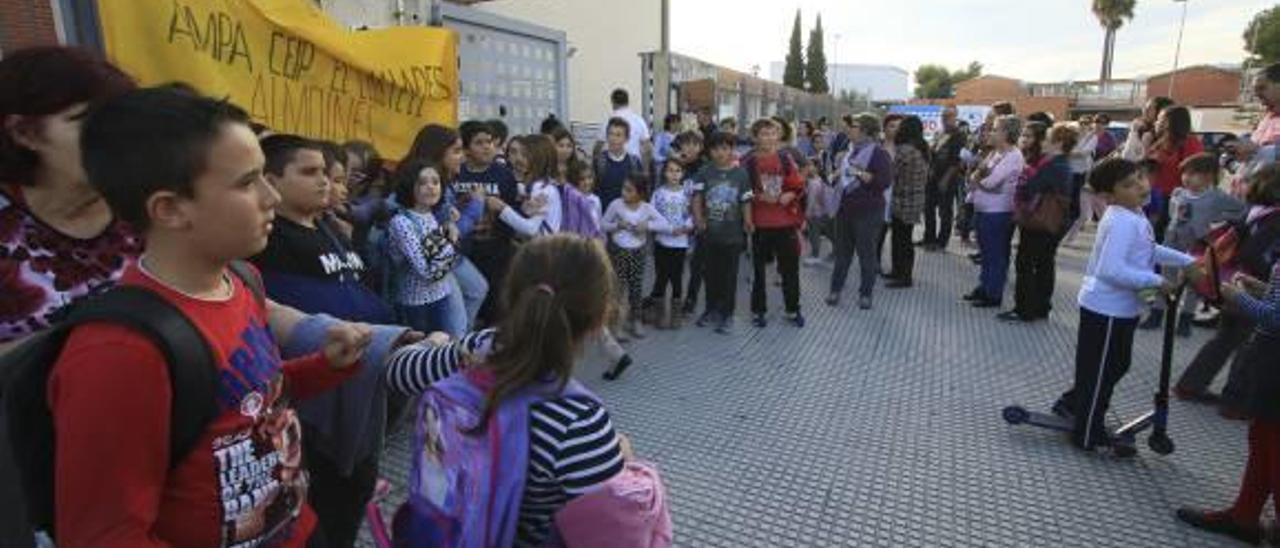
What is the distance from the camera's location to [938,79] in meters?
98.9

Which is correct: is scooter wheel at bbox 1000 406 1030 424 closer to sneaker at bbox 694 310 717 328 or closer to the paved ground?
the paved ground

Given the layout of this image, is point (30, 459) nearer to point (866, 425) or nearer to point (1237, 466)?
point (866, 425)

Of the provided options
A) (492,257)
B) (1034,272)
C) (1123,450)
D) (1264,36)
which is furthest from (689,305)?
(1264,36)

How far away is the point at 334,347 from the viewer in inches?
56.6

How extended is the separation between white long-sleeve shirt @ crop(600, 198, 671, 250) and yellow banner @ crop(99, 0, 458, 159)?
4.92ft

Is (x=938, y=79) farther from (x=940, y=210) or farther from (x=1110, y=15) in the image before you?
(x=940, y=210)

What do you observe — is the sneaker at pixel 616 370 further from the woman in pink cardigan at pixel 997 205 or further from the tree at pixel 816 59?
the tree at pixel 816 59

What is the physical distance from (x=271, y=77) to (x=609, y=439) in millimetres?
3020

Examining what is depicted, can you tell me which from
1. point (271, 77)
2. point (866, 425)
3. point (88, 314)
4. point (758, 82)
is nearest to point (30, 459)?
point (88, 314)

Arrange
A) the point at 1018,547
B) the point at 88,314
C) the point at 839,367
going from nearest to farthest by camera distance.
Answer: the point at 88,314 → the point at 1018,547 → the point at 839,367

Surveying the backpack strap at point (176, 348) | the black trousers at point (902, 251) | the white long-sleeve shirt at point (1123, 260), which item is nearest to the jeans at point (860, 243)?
the black trousers at point (902, 251)

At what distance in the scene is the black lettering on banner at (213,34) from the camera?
3.05 m

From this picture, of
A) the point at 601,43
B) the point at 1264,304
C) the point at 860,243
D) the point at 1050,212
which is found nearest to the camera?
the point at 1264,304

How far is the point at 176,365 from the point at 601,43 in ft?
52.8
